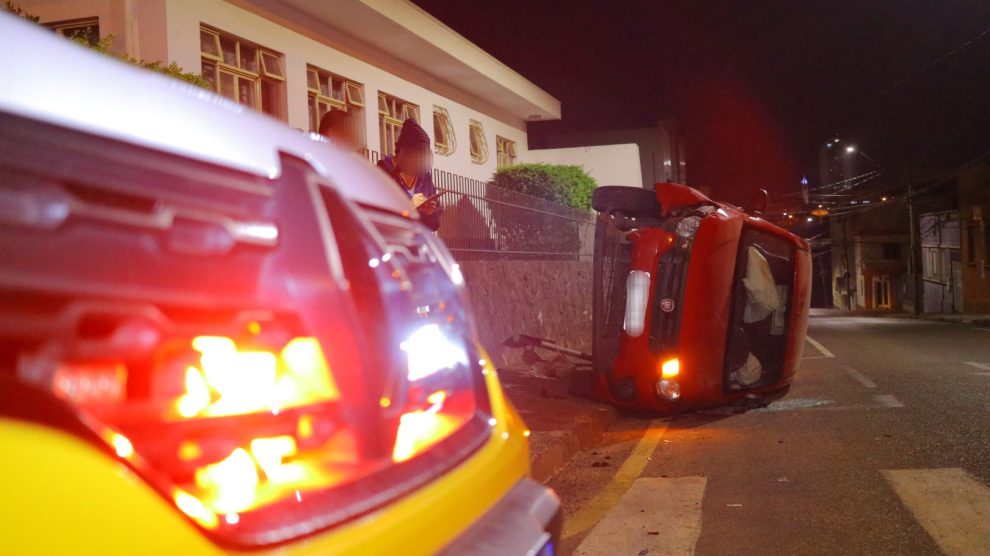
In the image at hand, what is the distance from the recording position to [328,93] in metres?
14.2

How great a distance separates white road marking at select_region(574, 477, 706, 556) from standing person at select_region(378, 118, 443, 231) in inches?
80.6

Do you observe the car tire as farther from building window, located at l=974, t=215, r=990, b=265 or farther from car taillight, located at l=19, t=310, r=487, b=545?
building window, located at l=974, t=215, r=990, b=265

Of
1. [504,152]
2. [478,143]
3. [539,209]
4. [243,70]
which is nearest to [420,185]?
[243,70]

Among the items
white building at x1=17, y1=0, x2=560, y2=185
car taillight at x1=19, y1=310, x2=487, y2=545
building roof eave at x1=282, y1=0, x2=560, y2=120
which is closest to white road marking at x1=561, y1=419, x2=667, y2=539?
car taillight at x1=19, y1=310, x2=487, y2=545

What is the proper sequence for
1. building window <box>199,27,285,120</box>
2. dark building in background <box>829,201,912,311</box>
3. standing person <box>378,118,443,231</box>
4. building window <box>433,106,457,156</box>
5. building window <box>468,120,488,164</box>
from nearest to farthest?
standing person <box>378,118,443,231</box>
building window <box>199,27,285,120</box>
building window <box>433,106,457,156</box>
building window <box>468,120,488,164</box>
dark building in background <box>829,201,912,311</box>

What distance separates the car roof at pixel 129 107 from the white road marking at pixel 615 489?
3190 millimetres

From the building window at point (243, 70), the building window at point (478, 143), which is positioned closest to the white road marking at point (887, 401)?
the building window at point (243, 70)

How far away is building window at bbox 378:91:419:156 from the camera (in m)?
16.0

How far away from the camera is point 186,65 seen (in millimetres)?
10422

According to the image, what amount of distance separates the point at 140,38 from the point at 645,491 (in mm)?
8106

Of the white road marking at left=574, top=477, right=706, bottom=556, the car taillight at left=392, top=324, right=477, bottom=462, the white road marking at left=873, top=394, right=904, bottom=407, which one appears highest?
the car taillight at left=392, top=324, right=477, bottom=462

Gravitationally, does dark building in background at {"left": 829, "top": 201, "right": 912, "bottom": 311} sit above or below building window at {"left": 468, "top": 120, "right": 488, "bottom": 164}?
below

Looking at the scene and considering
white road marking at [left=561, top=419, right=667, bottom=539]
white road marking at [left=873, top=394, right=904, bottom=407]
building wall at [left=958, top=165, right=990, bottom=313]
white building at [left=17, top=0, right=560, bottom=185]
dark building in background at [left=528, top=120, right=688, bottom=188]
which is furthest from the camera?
building wall at [left=958, top=165, right=990, bottom=313]

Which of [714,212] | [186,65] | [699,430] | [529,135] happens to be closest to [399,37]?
[186,65]
